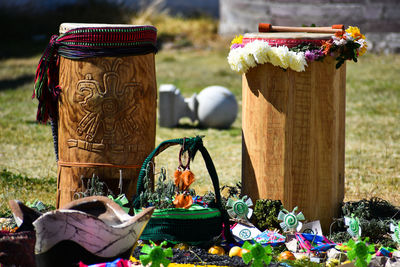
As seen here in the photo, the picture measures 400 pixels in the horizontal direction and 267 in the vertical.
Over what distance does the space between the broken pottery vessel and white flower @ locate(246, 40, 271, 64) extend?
53.6 inches

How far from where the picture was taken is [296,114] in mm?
4047

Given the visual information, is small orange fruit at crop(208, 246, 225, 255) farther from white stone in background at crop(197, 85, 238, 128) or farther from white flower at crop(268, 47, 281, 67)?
white stone in background at crop(197, 85, 238, 128)

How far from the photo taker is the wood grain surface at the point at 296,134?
13.3 feet

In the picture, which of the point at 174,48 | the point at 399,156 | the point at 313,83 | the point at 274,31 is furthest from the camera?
the point at 174,48

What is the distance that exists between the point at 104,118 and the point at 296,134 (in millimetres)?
1300

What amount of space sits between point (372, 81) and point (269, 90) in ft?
24.0

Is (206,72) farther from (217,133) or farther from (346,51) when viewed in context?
(346,51)

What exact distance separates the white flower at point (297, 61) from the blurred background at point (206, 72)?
5.48 ft

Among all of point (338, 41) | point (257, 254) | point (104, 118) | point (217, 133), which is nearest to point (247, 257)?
point (257, 254)

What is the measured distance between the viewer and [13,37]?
16.0m

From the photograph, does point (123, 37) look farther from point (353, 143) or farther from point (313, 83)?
point (353, 143)

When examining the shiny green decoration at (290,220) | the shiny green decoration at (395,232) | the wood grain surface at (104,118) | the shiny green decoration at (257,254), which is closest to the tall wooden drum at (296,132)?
the shiny green decoration at (290,220)

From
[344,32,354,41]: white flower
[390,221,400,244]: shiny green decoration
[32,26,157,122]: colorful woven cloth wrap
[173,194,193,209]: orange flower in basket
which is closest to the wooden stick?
[344,32,354,41]: white flower

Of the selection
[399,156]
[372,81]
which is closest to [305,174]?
[399,156]
